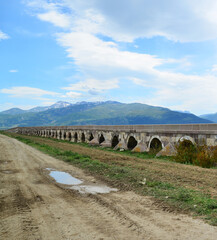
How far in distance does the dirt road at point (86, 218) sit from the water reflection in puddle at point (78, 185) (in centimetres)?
34

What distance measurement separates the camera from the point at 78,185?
7.72 meters

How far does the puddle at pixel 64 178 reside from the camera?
8.13 meters

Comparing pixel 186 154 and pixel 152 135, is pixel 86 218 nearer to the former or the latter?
pixel 186 154

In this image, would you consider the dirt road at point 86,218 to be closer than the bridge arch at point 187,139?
Yes

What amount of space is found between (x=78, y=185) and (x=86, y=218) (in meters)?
3.07

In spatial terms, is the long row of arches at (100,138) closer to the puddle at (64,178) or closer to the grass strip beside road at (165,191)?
the grass strip beside road at (165,191)

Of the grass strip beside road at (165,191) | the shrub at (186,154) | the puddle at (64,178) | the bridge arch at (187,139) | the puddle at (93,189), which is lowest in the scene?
the puddle at (64,178)

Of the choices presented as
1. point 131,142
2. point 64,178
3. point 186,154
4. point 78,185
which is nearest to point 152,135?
point 131,142

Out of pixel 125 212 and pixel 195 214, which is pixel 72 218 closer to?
pixel 125 212

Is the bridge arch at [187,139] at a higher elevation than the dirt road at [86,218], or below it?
higher

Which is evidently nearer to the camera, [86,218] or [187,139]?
[86,218]

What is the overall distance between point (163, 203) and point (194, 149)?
7.94 m

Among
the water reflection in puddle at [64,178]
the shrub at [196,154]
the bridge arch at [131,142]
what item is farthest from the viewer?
the bridge arch at [131,142]

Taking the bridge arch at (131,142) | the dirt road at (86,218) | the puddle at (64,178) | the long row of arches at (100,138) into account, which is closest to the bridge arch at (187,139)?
the long row of arches at (100,138)
